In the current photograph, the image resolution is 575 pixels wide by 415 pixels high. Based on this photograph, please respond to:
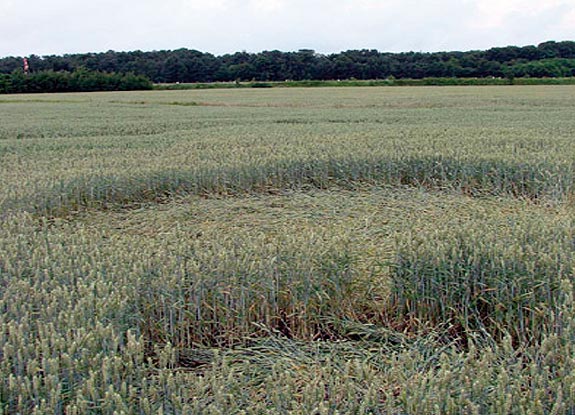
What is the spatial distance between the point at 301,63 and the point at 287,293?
6999 centimetres

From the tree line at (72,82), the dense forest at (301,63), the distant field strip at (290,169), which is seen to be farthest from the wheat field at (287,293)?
the dense forest at (301,63)

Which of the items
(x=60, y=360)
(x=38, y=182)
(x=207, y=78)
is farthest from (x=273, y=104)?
(x=207, y=78)

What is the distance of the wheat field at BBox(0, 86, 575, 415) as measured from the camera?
93.8 inches

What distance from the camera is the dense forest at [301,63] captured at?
6825 cm

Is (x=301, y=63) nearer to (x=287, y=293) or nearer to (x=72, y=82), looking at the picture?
(x=72, y=82)

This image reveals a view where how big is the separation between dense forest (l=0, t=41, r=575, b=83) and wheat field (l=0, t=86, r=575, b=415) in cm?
6318

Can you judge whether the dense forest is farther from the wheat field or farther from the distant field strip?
the wheat field

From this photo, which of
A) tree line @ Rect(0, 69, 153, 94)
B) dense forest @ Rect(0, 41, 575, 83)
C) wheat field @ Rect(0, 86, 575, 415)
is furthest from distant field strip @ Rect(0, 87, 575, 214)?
dense forest @ Rect(0, 41, 575, 83)

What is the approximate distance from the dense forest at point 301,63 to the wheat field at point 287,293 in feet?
207

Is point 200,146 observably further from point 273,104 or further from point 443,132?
point 273,104

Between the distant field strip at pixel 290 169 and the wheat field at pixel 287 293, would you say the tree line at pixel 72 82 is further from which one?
the wheat field at pixel 287 293

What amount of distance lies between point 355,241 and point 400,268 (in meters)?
0.98

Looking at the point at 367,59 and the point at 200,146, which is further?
the point at 367,59

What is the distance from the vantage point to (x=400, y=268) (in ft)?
12.5
